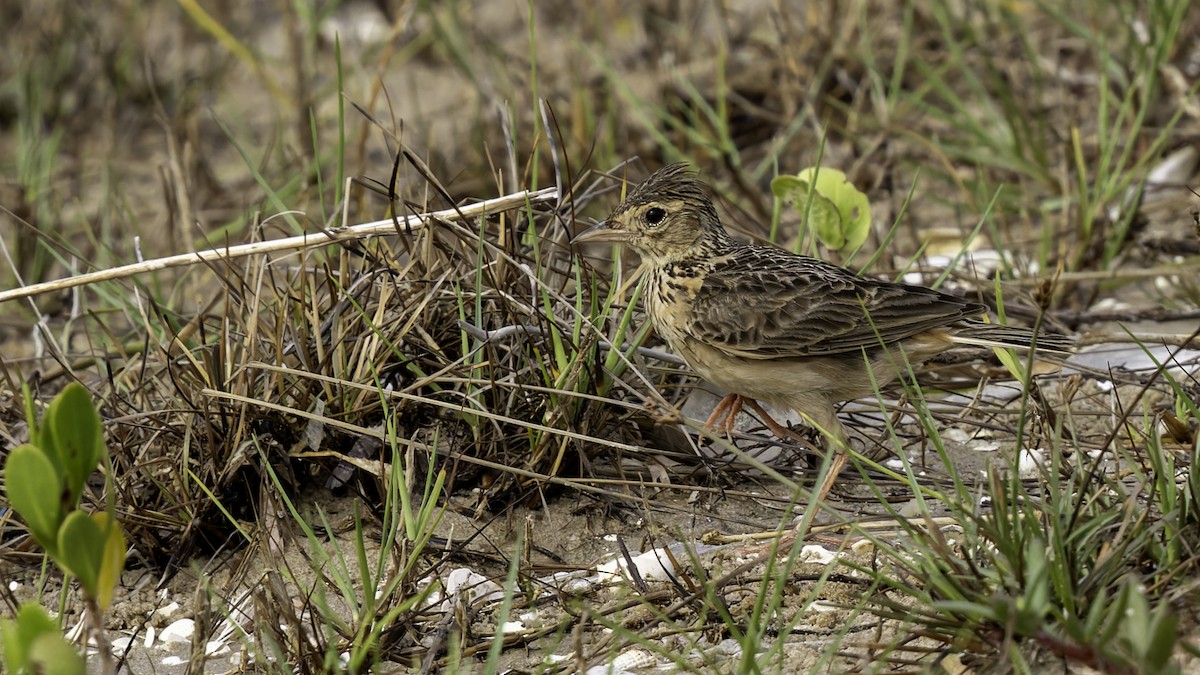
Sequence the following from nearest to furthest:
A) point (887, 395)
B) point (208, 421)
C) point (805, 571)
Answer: point (805, 571), point (208, 421), point (887, 395)

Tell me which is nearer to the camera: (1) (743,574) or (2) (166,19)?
(1) (743,574)

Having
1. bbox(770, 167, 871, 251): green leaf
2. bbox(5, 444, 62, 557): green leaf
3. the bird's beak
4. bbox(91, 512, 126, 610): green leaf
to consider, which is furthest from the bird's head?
bbox(5, 444, 62, 557): green leaf

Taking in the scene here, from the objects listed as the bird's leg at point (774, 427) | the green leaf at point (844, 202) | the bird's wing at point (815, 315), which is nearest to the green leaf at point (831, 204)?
the green leaf at point (844, 202)

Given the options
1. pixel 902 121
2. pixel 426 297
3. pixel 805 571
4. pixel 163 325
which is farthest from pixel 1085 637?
pixel 902 121

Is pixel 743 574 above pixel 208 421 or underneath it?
underneath

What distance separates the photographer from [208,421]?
353cm

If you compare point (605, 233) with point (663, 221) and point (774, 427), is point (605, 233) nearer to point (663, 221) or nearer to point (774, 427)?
point (663, 221)

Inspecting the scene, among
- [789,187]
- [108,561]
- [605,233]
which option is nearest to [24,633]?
[108,561]

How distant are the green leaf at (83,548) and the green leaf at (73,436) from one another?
0.07 m

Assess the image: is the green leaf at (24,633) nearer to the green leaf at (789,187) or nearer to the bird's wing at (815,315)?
the bird's wing at (815,315)

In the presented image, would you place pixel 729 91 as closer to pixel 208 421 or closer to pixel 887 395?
pixel 887 395

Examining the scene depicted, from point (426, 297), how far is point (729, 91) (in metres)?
3.42

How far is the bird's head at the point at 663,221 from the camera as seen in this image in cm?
401

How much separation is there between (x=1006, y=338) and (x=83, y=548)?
2.38m
